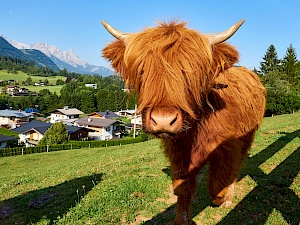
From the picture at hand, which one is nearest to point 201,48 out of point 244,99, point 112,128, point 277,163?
point 244,99

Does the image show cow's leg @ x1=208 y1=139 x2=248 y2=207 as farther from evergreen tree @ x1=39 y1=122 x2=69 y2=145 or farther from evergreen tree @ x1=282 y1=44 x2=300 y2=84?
evergreen tree @ x1=282 y1=44 x2=300 y2=84

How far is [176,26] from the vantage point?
330 centimetres

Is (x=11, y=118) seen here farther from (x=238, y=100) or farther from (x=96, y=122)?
(x=238, y=100)

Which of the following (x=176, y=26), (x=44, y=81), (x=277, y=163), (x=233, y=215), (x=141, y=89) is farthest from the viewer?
(x=44, y=81)

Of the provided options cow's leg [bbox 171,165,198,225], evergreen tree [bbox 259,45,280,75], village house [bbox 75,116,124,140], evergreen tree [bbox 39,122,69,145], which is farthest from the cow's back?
village house [bbox 75,116,124,140]

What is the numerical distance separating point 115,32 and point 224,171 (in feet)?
9.63

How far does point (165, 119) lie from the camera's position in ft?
8.48

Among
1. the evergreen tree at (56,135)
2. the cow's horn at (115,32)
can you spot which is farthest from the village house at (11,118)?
the cow's horn at (115,32)

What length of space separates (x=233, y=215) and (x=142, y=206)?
62.6 inches

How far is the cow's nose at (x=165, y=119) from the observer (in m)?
2.59

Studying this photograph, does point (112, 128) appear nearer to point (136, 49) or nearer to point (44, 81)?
point (136, 49)

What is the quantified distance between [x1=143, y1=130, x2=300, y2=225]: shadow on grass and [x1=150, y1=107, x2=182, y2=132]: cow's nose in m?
2.49

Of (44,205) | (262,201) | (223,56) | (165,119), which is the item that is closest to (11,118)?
(44,205)

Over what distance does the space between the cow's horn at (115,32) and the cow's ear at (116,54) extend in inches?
3.6
